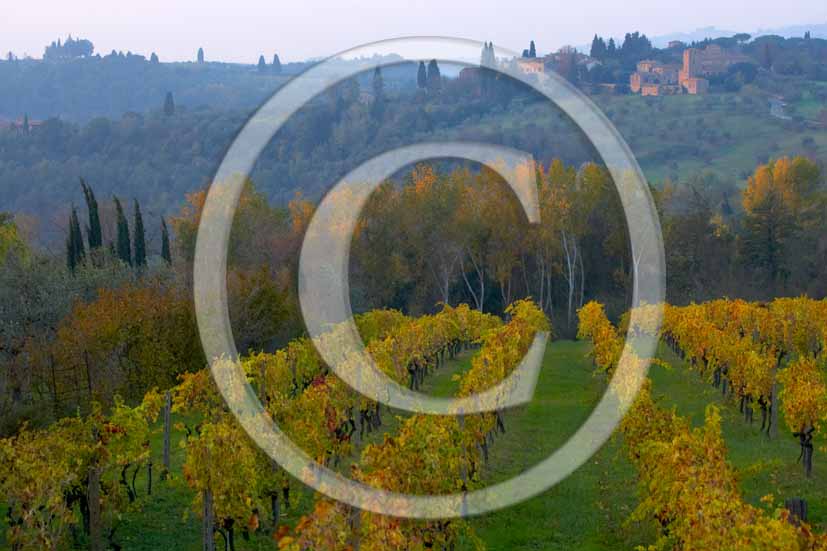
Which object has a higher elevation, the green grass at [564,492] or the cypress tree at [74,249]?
the cypress tree at [74,249]

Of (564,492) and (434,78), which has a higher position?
(434,78)

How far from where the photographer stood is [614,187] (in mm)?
52000

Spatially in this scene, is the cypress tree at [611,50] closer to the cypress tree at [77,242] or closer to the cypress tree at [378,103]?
the cypress tree at [378,103]

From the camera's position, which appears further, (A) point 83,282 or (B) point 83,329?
(A) point 83,282

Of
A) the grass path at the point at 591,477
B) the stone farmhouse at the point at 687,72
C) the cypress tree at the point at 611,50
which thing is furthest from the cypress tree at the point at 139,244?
the cypress tree at the point at 611,50

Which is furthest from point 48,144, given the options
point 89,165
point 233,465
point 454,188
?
point 233,465

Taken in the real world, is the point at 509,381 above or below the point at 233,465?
below

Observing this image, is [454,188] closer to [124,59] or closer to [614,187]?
[614,187]

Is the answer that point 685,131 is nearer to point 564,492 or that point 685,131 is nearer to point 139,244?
→ point 139,244

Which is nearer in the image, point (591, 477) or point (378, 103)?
point (591, 477)

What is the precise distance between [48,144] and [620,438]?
105312 millimetres

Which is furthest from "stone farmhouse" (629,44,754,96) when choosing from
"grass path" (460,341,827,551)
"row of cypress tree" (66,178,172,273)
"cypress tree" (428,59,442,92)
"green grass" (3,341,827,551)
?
"green grass" (3,341,827,551)

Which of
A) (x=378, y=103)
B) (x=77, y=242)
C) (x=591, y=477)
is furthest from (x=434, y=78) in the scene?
(x=591, y=477)

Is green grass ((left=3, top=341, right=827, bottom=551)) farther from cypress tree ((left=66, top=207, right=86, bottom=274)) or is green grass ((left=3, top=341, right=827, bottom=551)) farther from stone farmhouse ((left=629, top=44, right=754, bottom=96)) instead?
stone farmhouse ((left=629, top=44, right=754, bottom=96))
